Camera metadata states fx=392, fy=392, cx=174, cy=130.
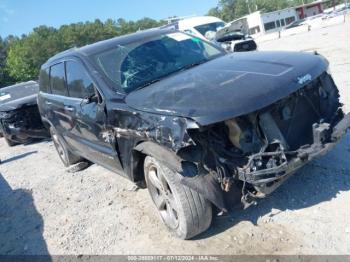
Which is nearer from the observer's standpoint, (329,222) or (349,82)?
(329,222)

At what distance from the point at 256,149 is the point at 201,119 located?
22.0 inches

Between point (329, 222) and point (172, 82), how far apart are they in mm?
1918

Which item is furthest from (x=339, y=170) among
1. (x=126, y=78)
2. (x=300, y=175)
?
(x=126, y=78)

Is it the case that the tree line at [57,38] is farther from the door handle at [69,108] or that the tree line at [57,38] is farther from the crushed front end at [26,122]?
the door handle at [69,108]

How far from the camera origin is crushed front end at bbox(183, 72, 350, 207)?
10.1 feet

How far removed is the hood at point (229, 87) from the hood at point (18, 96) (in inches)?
252

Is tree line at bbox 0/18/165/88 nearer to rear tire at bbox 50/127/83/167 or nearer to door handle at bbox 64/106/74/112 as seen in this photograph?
rear tire at bbox 50/127/83/167

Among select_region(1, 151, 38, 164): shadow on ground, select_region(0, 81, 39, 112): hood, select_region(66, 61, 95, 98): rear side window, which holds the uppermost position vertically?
select_region(66, 61, 95, 98): rear side window

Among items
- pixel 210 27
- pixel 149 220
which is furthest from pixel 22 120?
pixel 210 27

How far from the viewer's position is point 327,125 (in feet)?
11.1

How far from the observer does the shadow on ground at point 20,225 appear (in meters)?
4.36

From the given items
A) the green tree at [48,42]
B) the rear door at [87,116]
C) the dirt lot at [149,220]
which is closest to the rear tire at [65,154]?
the dirt lot at [149,220]

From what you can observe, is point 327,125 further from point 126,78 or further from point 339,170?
point 126,78

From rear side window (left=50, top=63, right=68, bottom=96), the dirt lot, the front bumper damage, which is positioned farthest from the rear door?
the front bumper damage
